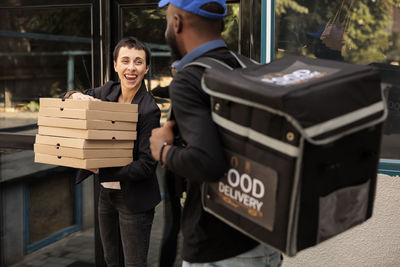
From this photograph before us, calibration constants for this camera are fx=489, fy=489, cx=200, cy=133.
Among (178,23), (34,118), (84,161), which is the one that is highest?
(178,23)

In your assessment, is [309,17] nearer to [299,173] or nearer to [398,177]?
[398,177]

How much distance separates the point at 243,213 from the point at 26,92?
340 cm

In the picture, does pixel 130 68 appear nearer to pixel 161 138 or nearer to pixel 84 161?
pixel 84 161

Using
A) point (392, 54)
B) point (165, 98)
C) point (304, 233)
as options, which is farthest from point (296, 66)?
point (165, 98)

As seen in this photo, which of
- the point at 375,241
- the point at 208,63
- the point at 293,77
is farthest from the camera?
the point at 375,241

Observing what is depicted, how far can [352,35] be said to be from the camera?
10.8 feet

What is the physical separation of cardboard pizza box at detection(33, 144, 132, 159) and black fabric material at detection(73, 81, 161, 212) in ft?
0.27

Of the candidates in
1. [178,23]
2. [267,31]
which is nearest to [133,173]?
[178,23]

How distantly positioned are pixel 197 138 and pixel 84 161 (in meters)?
1.24

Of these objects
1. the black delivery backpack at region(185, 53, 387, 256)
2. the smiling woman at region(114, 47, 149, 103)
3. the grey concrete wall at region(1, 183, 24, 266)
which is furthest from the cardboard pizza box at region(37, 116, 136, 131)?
the grey concrete wall at region(1, 183, 24, 266)

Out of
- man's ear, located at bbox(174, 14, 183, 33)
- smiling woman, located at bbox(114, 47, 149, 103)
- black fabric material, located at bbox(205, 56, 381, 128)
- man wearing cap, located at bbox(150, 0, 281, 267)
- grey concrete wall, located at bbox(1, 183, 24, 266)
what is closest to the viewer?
black fabric material, located at bbox(205, 56, 381, 128)

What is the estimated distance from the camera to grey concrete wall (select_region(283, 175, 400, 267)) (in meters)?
3.23

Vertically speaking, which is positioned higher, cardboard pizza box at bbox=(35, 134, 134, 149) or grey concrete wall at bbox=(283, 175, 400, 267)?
cardboard pizza box at bbox=(35, 134, 134, 149)

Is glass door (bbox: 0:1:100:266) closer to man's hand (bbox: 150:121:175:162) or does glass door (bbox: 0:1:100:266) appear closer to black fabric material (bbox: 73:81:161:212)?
black fabric material (bbox: 73:81:161:212)
